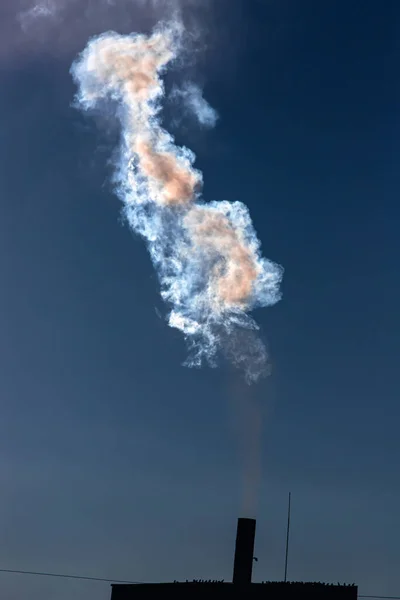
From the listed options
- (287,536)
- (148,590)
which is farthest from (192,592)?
(287,536)

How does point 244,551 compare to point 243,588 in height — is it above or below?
above

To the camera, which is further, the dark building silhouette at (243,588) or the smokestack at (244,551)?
the smokestack at (244,551)

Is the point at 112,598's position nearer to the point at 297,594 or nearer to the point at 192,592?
the point at 192,592

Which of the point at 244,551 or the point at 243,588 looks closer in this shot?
the point at 243,588

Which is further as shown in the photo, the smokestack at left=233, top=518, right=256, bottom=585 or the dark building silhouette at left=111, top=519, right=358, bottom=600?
the smokestack at left=233, top=518, right=256, bottom=585
